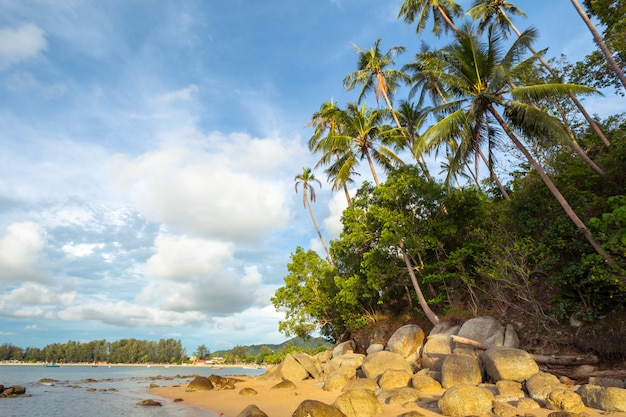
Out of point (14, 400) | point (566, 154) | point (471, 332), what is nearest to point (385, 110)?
point (566, 154)

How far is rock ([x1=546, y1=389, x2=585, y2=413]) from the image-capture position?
26.5ft

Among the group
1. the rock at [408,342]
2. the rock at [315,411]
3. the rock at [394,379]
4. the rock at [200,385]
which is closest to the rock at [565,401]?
the rock at [315,411]

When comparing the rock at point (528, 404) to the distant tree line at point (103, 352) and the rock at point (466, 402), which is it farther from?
the distant tree line at point (103, 352)

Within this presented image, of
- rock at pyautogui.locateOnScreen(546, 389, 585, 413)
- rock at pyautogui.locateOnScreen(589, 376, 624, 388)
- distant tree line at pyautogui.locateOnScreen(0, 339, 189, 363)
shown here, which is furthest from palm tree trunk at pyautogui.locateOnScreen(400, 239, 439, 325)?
distant tree line at pyautogui.locateOnScreen(0, 339, 189, 363)

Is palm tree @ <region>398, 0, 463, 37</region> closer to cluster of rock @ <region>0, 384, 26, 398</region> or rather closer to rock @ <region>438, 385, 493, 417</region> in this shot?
rock @ <region>438, 385, 493, 417</region>

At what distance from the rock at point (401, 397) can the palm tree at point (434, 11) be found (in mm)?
22896

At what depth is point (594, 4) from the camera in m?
15.7

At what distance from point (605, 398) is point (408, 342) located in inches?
402

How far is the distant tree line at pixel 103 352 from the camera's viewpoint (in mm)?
110188

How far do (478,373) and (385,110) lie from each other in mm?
19124

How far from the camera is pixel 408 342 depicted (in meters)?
17.6

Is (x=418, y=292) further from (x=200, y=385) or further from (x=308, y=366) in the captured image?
(x=200, y=385)

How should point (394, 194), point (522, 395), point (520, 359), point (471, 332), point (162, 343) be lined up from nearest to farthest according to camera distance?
1. point (522, 395)
2. point (520, 359)
3. point (471, 332)
4. point (394, 194)
5. point (162, 343)

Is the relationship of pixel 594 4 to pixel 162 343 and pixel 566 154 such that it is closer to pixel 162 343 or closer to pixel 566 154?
pixel 566 154
